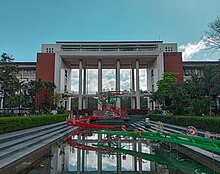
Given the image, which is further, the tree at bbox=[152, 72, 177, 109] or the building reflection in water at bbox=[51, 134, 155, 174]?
the tree at bbox=[152, 72, 177, 109]

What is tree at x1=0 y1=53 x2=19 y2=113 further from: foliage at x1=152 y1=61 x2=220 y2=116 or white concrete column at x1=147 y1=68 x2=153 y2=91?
white concrete column at x1=147 y1=68 x2=153 y2=91

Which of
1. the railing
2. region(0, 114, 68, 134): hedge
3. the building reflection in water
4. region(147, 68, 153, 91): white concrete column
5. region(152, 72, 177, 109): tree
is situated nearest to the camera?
→ the building reflection in water

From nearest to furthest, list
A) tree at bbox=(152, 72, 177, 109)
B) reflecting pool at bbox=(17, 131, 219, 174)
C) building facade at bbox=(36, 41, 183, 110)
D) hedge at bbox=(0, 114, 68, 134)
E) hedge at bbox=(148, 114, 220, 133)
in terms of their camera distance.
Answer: reflecting pool at bbox=(17, 131, 219, 174)
hedge at bbox=(0, 114, 68, 134)
hedge at bbox=(148, 114, 220, 133)
tree at bbox=(152, 72, 177, 109)
building facade at bbox=(36, 41, 183, 110)

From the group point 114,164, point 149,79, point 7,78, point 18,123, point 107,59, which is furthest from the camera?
point 149,79

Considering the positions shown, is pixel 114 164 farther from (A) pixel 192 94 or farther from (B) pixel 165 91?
(A) pixel 192 94

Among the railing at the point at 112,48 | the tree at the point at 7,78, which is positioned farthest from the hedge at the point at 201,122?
the railing at the point at 112,48

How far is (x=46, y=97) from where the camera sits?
100 feet

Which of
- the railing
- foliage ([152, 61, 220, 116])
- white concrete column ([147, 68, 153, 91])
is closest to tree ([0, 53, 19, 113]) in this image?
foliage ([152, 61, 220, 116])

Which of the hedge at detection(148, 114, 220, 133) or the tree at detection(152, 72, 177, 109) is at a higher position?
the tree at detection(152, 72, 177, 109)

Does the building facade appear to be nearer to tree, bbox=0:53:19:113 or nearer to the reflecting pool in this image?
tree, bbox=0:53:19:113

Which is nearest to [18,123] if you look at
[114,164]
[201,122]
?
[114,164]

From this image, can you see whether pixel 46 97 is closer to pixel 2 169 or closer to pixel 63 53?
pixel 63 53

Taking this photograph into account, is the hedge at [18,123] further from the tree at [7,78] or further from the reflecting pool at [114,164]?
the tree at [7,78]

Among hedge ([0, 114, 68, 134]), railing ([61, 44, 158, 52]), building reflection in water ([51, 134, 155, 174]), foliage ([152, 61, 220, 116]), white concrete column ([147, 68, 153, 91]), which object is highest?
railing ([61, 44, 158, 52])
